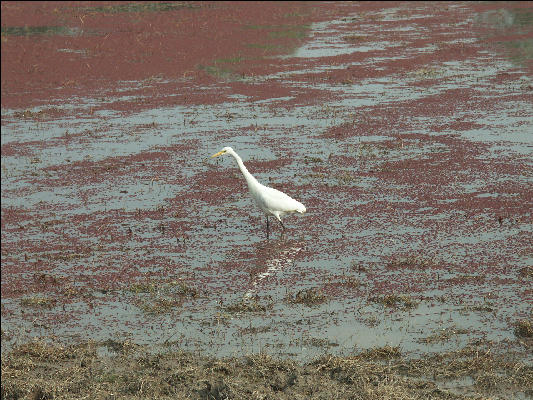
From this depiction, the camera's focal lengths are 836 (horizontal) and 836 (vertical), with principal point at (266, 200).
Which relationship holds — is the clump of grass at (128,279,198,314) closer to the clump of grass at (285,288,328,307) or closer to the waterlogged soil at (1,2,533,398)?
the waterlogged soil at (1,2,533,398)

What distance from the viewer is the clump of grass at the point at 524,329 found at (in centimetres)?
802

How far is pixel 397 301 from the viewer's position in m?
9.17

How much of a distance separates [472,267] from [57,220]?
21.8 feet

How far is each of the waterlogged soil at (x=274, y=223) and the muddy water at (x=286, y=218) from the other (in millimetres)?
44

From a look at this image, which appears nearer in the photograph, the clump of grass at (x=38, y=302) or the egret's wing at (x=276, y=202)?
the clump of grass at (x=38, y=302)

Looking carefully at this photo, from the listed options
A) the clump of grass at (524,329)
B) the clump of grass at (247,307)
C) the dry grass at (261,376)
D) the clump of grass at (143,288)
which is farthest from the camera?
the clump of grass at (143,288)

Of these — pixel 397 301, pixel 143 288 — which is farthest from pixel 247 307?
pixel 397 301

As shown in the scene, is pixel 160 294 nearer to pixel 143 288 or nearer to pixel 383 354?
pixel 143 288

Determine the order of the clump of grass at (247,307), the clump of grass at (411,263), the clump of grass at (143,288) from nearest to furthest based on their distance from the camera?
the clump of grass at (247,307) < the clump of grass at (143,288) < the clump of grass at (411,263)

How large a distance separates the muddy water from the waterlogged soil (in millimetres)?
44

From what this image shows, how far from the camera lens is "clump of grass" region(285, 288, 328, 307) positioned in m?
9.34

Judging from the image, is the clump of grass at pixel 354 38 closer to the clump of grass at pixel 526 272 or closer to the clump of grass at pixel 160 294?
the clump of grass at pixel 526 272

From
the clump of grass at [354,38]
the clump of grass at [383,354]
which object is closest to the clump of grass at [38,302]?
the clump of grass at [383,354]

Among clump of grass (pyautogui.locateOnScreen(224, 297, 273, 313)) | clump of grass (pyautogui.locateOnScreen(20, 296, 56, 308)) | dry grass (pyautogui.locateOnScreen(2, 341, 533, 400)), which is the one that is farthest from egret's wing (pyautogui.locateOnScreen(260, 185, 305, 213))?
dry grass (pyautogui.locateOnScreen(2, 341, 533, 400))
